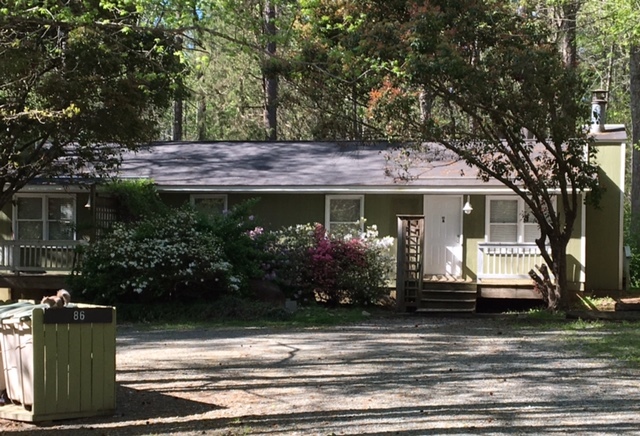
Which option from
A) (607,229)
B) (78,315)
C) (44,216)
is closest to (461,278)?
(607,229)

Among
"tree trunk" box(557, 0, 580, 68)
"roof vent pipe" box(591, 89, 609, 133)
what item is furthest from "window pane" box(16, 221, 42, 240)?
"tree trunk" box(557, 0, 580, 68)

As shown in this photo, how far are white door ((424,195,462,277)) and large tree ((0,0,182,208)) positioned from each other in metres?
7.15

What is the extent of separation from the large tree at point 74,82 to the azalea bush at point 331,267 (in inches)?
164

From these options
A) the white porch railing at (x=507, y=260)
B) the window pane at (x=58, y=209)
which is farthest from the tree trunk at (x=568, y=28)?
the window pane at (x=58, y=209)

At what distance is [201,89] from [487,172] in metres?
23.8

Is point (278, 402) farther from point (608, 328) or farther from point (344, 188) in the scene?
point (344, 188)

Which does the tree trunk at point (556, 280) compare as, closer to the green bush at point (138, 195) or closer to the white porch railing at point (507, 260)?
the white porch railing at point (507, 260)

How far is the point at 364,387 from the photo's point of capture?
9383 mm

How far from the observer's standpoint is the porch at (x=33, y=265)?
836 inches

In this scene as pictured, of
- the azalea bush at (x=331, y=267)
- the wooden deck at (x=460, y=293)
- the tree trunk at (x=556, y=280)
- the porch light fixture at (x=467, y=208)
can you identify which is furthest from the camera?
the porch light fixture at (x=467, y=208)

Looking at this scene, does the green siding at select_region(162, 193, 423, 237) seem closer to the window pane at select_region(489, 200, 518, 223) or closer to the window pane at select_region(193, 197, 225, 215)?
the window pane at select_region(193, 197, 225, 215)

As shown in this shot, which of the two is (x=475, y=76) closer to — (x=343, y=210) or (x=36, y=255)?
(x=343, y=210)

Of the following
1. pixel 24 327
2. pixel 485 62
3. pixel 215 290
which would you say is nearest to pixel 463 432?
pixel 24 327

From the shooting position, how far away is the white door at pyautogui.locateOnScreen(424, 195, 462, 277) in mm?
21594
